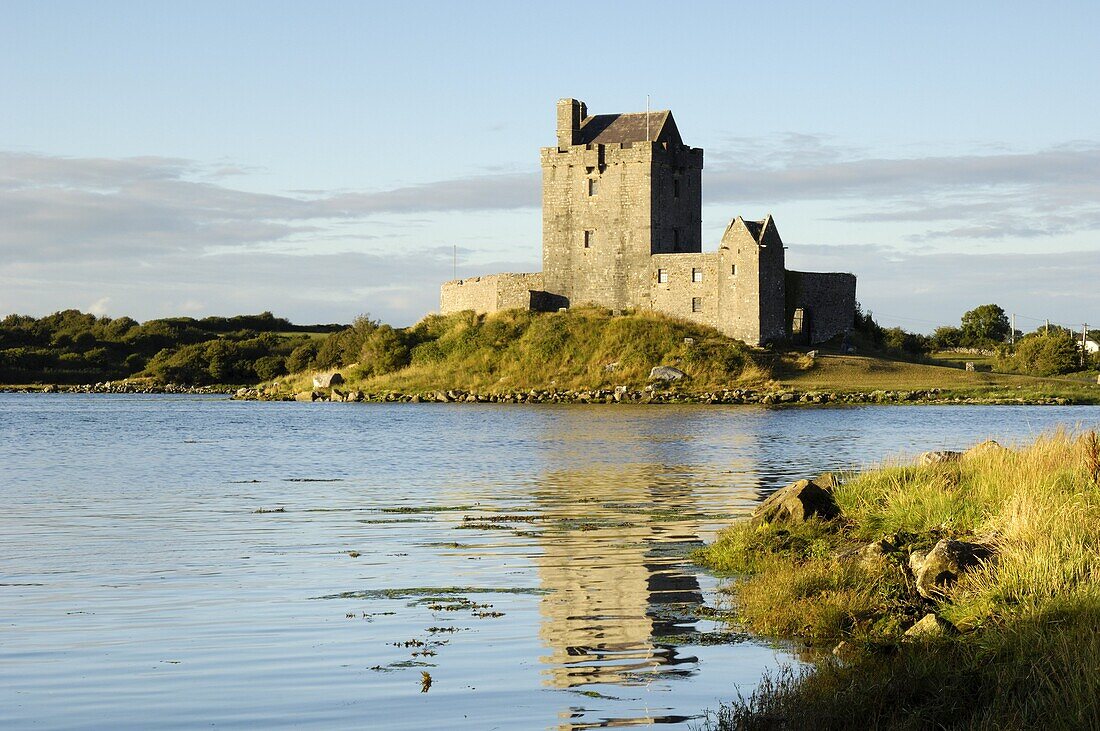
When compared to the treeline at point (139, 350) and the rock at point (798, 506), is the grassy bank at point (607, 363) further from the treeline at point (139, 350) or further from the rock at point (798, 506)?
the rock at point (798, 506)

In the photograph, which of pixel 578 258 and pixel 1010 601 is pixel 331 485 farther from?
pixel 578 258

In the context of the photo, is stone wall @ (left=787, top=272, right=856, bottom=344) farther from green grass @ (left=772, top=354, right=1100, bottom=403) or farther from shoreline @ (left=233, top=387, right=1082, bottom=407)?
shoreline @ (left=233, top=387, right=1082, bottom=407)

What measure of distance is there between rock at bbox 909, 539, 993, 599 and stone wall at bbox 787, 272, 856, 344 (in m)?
64.0

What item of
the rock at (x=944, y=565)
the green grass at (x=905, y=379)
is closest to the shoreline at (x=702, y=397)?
the green grass at (x=905, y=379)

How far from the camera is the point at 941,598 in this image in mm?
11812

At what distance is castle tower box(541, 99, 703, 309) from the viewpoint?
78750 millimetres

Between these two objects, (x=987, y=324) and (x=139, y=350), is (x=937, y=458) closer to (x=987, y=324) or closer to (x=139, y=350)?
(x=987, y=324)

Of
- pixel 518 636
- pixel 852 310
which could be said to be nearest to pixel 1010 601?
pixel 518 636

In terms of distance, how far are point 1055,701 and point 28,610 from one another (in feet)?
32.9

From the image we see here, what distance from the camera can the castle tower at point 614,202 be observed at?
7875cm

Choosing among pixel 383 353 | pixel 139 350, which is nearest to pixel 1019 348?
pixel 383 353

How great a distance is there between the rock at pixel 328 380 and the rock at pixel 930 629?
7844 centimetres

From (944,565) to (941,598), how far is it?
39cm

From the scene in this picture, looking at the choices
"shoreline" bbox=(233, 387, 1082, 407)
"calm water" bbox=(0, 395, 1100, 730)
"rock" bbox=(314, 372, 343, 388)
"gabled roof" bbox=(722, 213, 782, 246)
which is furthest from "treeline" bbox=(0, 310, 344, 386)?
"calm water" bbox=(0, 395, 1100, 730)
